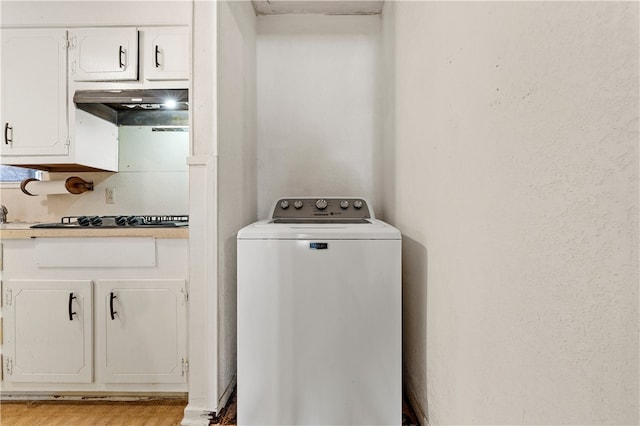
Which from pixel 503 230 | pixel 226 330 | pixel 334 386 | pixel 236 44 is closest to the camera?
pixel 503 230

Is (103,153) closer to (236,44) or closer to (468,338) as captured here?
(236,44)

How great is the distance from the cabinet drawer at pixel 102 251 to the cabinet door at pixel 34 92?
1.97 ft

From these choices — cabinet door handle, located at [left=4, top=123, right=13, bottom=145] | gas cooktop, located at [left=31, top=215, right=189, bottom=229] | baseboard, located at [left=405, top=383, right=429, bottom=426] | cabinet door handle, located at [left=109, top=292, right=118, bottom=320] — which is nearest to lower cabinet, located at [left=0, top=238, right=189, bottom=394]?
cabinet door handle, located at [left=109, top=292, right=118, bottom=320]

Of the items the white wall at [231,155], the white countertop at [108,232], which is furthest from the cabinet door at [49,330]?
the white wall at [231,155]

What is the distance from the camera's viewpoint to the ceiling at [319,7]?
1943mm

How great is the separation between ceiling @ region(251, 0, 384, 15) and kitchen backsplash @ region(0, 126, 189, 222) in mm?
979

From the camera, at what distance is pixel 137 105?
2.06m

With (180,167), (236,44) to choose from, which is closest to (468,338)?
(236,44)

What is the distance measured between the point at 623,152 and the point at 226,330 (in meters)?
1.44

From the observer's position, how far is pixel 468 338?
89 cm

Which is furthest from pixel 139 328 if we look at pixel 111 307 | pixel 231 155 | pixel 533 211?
pixel 533 211

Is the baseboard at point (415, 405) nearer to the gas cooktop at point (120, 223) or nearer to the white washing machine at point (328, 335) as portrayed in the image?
the white washing machine at point (328, 335)

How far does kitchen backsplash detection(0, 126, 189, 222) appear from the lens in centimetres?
222

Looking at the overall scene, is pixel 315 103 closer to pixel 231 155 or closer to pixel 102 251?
pixel 231 155
